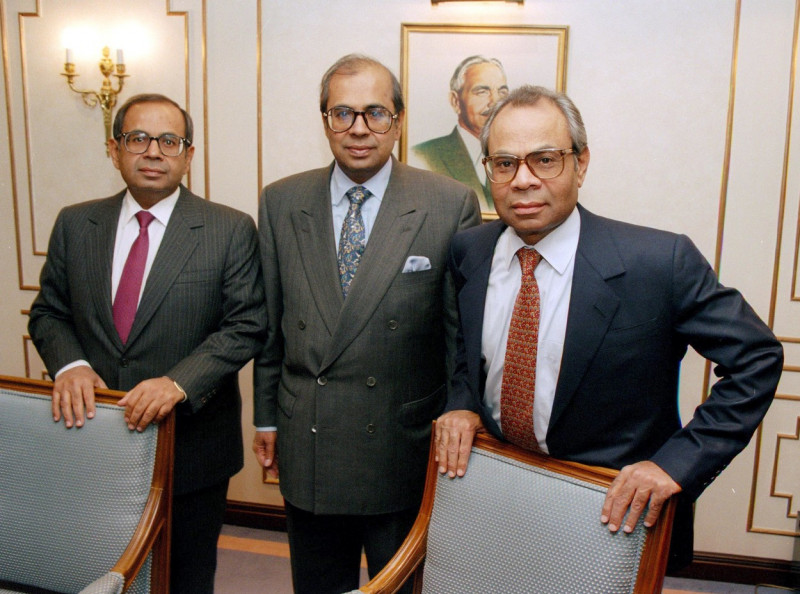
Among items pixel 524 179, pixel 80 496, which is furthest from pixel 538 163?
pixel 80 496

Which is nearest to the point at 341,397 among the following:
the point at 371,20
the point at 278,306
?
the point at 278,306

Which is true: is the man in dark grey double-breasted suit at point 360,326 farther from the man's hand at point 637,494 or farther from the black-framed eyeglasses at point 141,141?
the man's hand at point 637,494

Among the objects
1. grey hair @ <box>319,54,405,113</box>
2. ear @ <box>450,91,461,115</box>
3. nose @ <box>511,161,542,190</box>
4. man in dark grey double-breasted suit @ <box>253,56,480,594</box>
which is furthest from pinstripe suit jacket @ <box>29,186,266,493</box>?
Answer: ear @ <box>450,91,461,115</box>

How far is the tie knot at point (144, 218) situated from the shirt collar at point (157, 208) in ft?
0.03

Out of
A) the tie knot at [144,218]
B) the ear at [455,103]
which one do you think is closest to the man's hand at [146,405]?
the tie knot at [144,218]

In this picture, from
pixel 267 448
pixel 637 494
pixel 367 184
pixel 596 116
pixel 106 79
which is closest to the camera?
pixel 637 494

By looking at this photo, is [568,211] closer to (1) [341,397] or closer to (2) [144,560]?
(1) [341,397]

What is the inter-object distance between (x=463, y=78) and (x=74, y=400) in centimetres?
198

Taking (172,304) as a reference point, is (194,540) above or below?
below

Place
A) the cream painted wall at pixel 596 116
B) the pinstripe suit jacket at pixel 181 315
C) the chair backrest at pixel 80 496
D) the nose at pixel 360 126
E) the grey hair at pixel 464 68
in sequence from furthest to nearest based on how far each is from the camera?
1. the grey hair at pixel 464 68
2. the cream painted wall at pixel 596 116
3. the pinstripe suit jacket at pixel 181 315
4. the nose at pixel 360 126
5. the chair backrest at pixel 80 496

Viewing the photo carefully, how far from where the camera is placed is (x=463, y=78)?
114 inches

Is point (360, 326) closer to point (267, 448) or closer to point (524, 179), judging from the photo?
point (267, 448)

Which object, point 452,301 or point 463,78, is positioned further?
point 463,78

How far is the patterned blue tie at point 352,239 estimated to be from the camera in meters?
1.87
